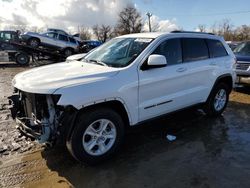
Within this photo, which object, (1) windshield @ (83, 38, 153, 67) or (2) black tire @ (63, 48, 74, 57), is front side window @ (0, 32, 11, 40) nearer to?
(2) black tire @ (63, 48, 74, 57)

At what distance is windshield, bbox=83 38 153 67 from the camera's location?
186 inches

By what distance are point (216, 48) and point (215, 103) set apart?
125 centimetres

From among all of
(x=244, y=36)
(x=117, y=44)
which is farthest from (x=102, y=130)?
(x=244, y=36)

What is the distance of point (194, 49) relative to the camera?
18.9 ft

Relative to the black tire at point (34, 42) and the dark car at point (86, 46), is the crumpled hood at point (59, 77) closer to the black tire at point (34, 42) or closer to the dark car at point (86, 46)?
the black tire at point (34, 42)

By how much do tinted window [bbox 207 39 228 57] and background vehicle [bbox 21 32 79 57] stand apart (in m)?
17.4

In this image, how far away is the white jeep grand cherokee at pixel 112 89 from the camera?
3.87 m

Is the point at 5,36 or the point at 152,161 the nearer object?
the point at 152,161

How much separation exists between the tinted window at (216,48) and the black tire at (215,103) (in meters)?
0.69

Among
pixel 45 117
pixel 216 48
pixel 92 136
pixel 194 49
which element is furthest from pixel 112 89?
pixel 216 48

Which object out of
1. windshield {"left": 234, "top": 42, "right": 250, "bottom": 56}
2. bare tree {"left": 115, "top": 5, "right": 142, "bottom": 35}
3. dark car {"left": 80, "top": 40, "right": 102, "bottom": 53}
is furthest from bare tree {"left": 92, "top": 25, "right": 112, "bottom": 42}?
windshield {"left": 234, "top": 42, "right": 250, "bottom": 56}

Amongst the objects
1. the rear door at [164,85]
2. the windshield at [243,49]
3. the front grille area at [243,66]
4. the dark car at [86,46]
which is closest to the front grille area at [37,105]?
the rear door at [164,85]

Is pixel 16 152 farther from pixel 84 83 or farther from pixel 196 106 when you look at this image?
pixel 196 106

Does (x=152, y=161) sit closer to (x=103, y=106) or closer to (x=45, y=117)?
(x=103, y=106)
